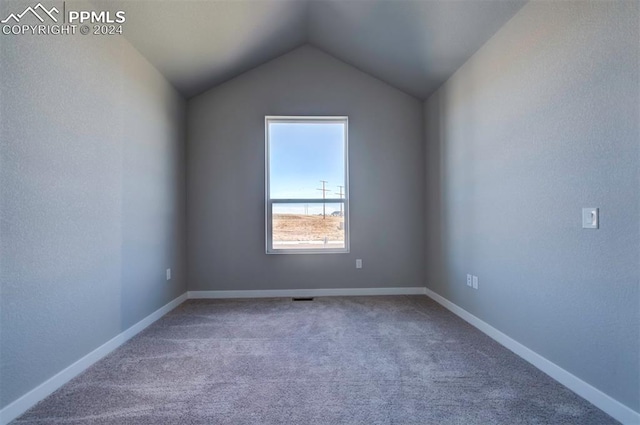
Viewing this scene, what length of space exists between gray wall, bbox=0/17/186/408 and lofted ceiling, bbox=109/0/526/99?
352 mm

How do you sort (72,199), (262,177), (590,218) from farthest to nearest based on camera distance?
(262,177), (72,199), (590,218)

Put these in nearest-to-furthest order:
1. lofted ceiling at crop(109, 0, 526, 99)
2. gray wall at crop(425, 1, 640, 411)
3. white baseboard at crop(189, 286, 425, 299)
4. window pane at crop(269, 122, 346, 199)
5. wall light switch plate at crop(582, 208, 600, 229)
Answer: gray wall at crop(425, 1, 640, 411), wall light switch plate at crop(582, 208, 600, 229), lofted ceiling at crop(109, 0, 526, 99), white baseboard at crop(189, 286, 425, 299), window pane at crop(269, 122, 346, 199)

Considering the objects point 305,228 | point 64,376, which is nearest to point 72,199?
point 64,376

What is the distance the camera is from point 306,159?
386 centimetres

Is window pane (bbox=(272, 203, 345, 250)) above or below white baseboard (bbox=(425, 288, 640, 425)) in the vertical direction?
above

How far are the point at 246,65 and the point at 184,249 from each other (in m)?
2.31

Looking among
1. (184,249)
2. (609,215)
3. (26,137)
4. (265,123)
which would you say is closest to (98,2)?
(26,137)

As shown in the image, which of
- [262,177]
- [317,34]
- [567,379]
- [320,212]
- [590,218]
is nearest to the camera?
[590,218]

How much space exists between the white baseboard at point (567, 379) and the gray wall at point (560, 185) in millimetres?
39

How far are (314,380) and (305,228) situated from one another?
7.13 feet

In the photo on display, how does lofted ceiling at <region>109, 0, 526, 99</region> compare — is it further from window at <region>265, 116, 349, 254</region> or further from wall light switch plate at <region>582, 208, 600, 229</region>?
wall light switch plate at <region>582, 208, 600, 229</region>

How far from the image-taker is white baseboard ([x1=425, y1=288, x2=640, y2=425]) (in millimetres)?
1444

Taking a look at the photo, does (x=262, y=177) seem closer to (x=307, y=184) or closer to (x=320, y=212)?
(x=307, y=184)
